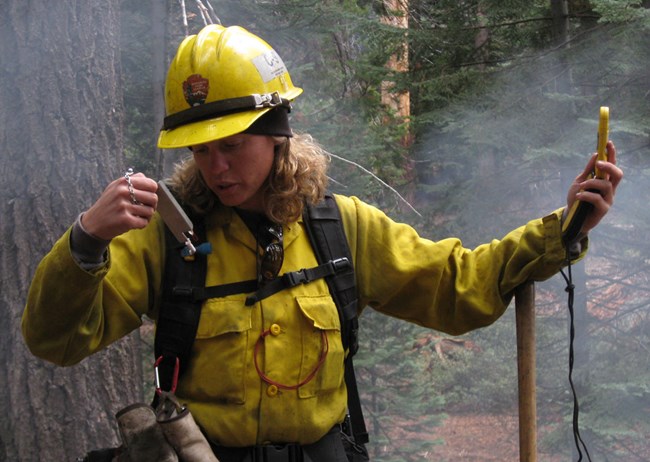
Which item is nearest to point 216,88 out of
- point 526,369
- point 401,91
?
point 526,369

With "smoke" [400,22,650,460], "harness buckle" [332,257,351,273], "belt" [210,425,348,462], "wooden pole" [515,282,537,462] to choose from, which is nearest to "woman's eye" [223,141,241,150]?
"harness buckle" [332,257,351,273]

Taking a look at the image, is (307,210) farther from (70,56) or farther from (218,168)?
(70,56)

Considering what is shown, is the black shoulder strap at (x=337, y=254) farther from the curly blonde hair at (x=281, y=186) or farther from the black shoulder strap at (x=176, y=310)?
the black shoulder strap at (x=176, y=310)

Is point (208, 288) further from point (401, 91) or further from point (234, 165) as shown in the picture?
point (401, 91)

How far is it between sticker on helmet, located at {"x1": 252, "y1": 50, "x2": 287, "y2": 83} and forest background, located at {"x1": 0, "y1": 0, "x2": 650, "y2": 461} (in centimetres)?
160

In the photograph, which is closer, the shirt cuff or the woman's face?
the shirt cuff

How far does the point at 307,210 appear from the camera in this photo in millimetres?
3100

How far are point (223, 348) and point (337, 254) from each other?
1.71ft

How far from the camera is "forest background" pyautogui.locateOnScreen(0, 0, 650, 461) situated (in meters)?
4.32

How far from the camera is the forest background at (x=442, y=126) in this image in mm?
4324

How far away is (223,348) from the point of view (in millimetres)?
2826

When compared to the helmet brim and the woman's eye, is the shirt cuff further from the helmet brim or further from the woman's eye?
the woman's eye

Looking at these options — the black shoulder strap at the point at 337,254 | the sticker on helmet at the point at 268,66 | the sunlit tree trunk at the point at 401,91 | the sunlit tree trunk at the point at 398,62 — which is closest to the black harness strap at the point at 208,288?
the black shoulder strap at the point at 337,254

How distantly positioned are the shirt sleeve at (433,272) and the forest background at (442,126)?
68.8 inches
